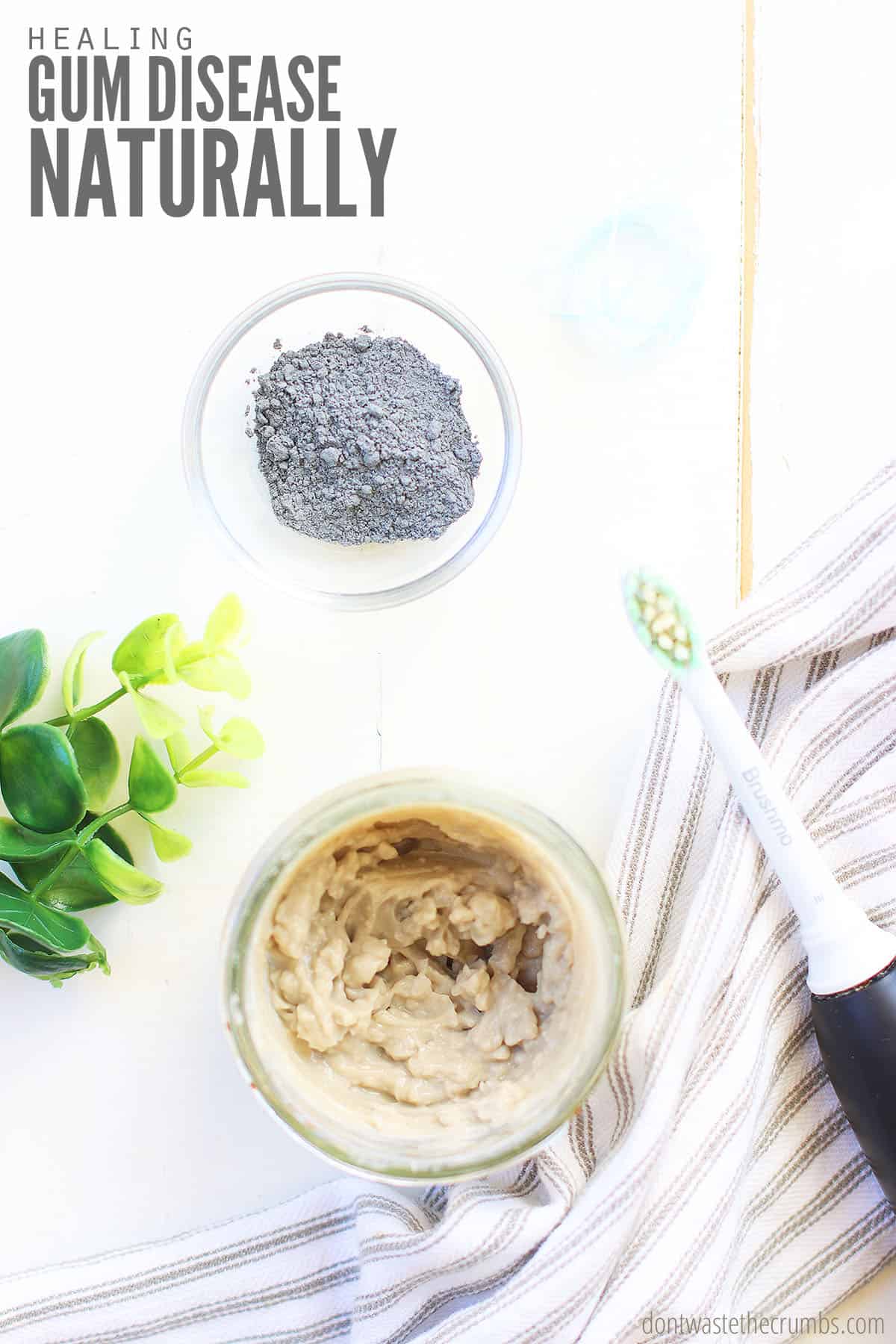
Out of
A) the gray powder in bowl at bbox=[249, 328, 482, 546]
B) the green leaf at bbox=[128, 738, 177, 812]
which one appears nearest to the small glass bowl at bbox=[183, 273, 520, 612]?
the gray powder in bowl at bbox=[249, 328, 482, 546]

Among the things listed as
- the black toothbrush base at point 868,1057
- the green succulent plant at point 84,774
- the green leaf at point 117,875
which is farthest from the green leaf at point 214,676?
the black toothbrush base at point 868,1057

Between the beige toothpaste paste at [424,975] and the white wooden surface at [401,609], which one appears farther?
the white wooden surface at [401,609]

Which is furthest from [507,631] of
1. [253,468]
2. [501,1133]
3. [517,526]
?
[501,1133]

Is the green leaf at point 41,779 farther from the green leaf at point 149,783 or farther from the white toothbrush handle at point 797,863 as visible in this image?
the white toothbrush handle at point 797,863

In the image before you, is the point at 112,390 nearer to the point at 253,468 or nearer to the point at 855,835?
the point at 253,468

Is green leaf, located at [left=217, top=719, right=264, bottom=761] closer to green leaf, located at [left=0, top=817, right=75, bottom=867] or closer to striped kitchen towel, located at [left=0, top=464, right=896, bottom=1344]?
green leaf, located at [left=0, top=817, right=75, bottom=867]

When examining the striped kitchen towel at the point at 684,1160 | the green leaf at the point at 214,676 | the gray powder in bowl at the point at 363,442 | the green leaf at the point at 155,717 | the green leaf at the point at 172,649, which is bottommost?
the striped kitchen towel at the point at 684,1160

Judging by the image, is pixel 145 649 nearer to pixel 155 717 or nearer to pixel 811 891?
pixel 155 717
